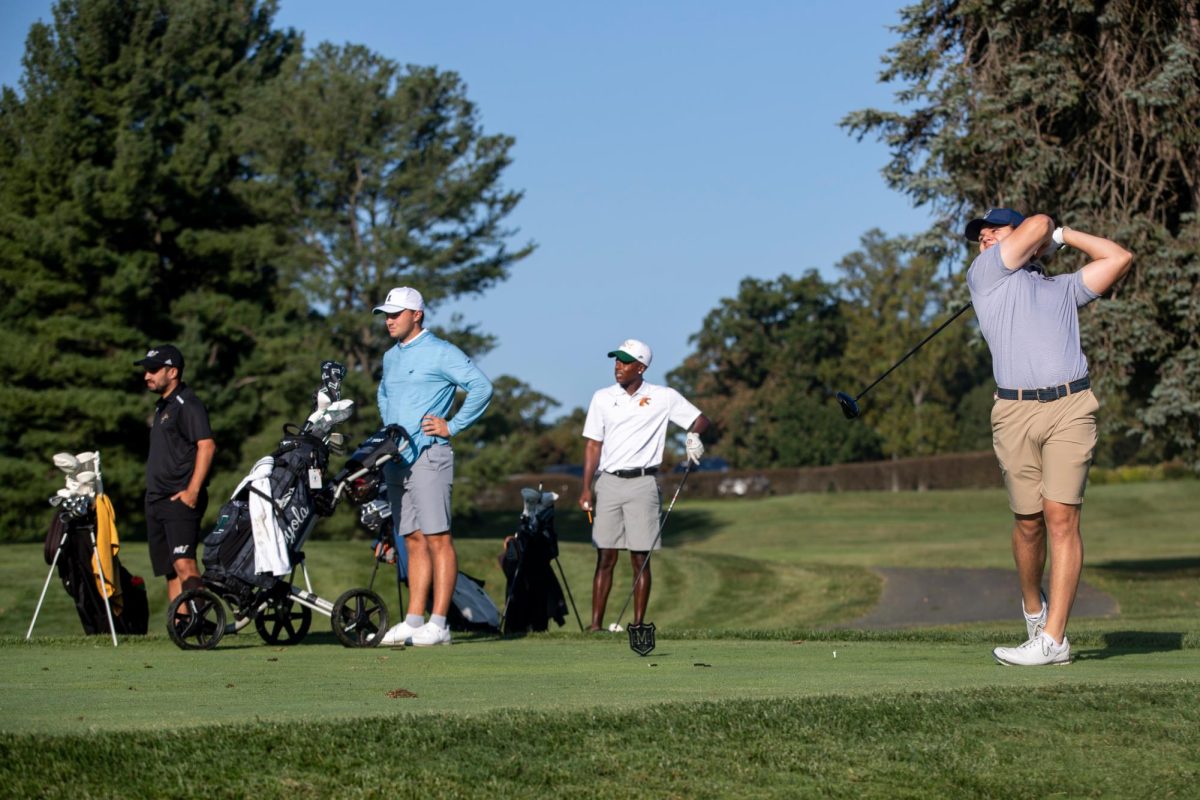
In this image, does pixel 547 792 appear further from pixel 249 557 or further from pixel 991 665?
pixel 249 557

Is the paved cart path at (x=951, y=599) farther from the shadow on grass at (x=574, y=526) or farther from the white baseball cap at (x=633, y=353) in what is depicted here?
the shadow on grass at (x=574, y=526)

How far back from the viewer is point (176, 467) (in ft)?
32.8

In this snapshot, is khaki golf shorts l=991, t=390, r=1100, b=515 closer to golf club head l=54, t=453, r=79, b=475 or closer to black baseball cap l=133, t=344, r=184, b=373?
black baseball cap l=133, t=344, r=184, b=373

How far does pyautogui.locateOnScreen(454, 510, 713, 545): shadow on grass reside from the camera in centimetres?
4788

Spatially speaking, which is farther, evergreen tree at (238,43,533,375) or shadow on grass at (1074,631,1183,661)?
evergreen tree at (238,43,533,375)

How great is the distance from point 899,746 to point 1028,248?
319 centimetres

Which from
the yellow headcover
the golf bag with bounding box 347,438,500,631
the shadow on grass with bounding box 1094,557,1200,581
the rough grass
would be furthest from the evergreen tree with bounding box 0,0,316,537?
the rough grass

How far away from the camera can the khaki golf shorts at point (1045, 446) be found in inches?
294

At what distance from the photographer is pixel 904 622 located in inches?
854

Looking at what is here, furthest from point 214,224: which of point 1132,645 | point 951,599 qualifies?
point 1132,645

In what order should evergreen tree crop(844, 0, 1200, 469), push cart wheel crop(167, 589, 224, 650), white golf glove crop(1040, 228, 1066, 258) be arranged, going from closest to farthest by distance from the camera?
white golf glove crop(1040, 228, 1066, 258) → push cart wheel crop(167, 589, 224, 650) → evergreen tree crop(844, 0, 1200, 469)

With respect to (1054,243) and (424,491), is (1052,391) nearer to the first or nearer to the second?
(1054,243)

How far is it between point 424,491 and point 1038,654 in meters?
3.79

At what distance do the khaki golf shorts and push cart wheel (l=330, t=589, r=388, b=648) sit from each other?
3.74 meters
